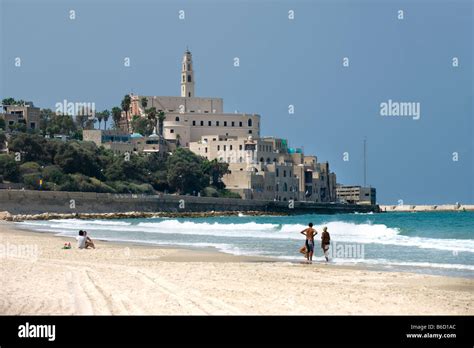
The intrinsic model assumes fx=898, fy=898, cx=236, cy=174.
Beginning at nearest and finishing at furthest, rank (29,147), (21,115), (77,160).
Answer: (29,147) → (77,160) → (21,115)

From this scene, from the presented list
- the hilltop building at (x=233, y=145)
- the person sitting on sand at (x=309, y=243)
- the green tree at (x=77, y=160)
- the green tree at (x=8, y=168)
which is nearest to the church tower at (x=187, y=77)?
the hilltop building at (x=233, y=145)

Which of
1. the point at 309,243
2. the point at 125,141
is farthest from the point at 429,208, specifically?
the point at 309,243

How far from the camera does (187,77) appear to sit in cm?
15062

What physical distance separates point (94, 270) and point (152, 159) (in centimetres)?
10069

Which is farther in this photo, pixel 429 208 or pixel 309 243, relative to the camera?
pixel 429 208

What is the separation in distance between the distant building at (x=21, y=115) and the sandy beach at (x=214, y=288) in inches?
3961

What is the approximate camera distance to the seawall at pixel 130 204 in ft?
285

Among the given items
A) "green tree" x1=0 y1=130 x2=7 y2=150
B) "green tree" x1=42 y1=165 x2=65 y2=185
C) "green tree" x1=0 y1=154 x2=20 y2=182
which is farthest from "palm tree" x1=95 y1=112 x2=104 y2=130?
"green tree" x1=0 y1=154 x2=20 y2=182

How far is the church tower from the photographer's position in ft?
494

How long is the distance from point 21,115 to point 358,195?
64.3 meters

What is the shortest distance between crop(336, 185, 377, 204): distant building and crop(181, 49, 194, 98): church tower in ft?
106

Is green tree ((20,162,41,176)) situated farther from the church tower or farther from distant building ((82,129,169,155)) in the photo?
the church tower

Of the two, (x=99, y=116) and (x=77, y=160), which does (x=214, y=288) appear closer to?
(x=77, y=160)

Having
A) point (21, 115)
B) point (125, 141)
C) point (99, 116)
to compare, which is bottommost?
point (125, 141)
